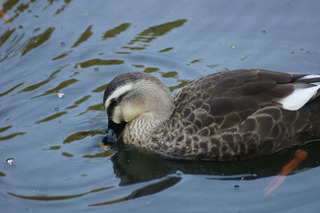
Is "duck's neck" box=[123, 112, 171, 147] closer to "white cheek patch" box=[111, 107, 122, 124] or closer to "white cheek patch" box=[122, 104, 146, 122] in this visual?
"white cheek patch" box=[122, 104, 146, 122]

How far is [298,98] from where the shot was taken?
6.91 m

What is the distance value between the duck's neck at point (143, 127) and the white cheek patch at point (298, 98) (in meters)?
1.66

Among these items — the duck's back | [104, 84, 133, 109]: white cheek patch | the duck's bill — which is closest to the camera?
the duck's back

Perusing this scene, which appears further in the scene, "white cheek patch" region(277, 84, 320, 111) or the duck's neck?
the duck's neck

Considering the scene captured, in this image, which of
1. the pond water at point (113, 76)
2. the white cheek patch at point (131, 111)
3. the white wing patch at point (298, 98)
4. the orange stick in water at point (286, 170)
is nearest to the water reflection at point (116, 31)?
the pond water at point (113, 76)

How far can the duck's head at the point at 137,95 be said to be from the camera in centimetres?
734

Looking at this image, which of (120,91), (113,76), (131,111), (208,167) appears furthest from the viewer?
(113,76)

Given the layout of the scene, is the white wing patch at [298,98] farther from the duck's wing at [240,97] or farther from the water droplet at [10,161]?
the water droplet at [10,161]

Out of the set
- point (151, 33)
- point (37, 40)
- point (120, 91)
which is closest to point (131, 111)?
point (120, 91)

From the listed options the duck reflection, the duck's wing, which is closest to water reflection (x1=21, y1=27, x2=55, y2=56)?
the duck reflection

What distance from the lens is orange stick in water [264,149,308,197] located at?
6539 millimetres

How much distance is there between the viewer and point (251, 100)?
6.93 meters

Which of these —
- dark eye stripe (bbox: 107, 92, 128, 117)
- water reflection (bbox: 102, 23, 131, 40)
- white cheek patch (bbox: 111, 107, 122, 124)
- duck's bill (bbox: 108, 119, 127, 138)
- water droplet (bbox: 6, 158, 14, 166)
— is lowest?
water droplet (bbox: 6, 158, 14, 166)

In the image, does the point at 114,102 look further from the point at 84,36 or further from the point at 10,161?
the point at 84,36
